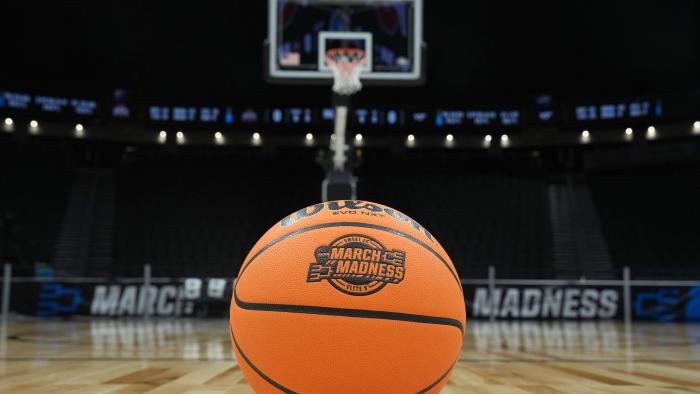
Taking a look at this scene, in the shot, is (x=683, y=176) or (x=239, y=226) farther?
(x=683, y=176)

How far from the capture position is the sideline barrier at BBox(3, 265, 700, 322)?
1132 centimetres

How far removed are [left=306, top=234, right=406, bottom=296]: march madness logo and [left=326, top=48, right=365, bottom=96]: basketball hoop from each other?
27.3 feet

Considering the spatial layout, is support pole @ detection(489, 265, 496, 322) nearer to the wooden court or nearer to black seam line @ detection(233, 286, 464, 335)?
the wooden court

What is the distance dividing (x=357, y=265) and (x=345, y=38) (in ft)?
29.2

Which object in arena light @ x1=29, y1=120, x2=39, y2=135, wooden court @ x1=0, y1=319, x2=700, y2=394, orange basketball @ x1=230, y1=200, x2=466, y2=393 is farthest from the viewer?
arena light @ x1=29, y1=120, x2=39, y2=135

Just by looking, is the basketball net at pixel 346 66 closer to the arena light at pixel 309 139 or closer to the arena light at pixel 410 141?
the arena light at pixel 309 139

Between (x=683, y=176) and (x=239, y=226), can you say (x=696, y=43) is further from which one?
(x=239, y=226)

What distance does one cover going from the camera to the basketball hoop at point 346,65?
10.1 meters

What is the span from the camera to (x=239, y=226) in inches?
711

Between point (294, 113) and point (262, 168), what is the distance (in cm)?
219

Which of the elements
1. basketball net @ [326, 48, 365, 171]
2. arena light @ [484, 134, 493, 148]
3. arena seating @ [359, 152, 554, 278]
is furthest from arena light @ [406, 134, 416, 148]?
basketball net @ [326, 48, 365, 171]

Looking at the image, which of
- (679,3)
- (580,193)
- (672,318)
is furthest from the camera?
(580,193)

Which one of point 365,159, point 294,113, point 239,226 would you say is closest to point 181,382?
point 239,226

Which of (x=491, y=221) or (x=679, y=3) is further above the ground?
(x=679, y=3)
